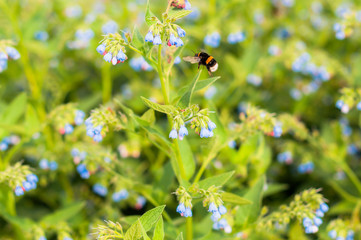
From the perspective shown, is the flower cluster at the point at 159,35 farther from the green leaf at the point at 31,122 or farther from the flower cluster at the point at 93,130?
the green leaf at the point at 31,122

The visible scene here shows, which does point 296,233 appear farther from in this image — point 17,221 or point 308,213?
point 17,221

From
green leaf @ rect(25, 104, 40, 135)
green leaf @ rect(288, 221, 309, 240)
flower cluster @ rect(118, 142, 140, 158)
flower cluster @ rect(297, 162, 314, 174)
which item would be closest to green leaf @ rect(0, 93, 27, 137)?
green leaf @ rect(25, 104, 40, 135)

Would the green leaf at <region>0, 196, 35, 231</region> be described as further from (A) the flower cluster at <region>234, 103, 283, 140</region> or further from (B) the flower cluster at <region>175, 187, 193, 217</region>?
(A) the flower cluster at <region>234, 103, 283, 140</region>

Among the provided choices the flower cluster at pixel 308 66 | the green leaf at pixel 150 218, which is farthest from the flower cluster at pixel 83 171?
the flower cluster at pixel 308 66

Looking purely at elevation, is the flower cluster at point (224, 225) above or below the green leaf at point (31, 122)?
below

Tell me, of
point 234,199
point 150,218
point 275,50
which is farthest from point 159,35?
point 275,50

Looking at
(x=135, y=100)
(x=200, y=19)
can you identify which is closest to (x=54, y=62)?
(x=135, y=100)
